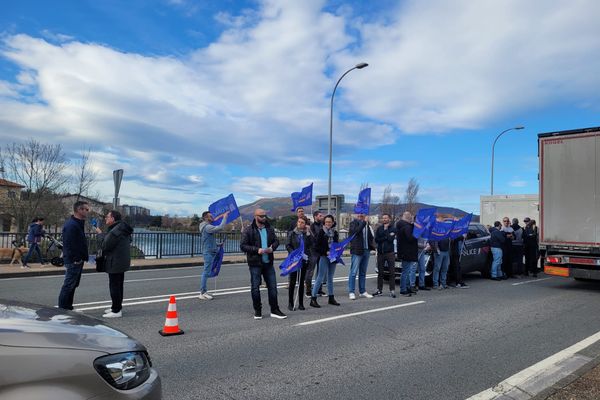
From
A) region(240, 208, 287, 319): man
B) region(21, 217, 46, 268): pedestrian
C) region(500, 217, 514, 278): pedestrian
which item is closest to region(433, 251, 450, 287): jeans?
region(500, 217, 514, 278): pedestrian

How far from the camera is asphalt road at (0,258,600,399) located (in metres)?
4.62

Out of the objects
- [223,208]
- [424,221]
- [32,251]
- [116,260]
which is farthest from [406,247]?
[32,251]

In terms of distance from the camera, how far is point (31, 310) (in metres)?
2.81

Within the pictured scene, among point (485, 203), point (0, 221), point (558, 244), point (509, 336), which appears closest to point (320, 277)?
point (509, 336)

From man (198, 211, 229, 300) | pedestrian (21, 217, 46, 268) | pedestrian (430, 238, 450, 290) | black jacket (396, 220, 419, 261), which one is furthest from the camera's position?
pedestrian (21, 217, 46, 268)

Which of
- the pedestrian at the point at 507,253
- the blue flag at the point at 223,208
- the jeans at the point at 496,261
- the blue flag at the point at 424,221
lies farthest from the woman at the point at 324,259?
the pedestrian at the point at 507,253

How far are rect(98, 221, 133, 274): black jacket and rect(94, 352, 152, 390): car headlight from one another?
5286 mm

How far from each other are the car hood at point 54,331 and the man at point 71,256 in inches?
180

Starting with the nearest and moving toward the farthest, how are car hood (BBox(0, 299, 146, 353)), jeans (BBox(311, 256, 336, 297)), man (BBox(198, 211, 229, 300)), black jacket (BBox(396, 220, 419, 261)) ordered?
car hood (BBox(0, 299, 146, 353))
jeans (BBox(311, 256, 336, 297))
man (BBox(198, 211, 229, 300))
black jacket (BBox(396, 220, 419, 261))

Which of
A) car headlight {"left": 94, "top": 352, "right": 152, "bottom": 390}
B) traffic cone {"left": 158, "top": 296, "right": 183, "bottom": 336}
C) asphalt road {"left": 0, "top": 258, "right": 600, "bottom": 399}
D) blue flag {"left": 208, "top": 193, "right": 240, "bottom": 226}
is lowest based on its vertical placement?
asphalt road {"left": 0, "top": 258, "right": 600, "bottom": 399}

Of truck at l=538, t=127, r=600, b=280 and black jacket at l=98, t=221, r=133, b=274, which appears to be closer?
black jacket at l=98, t=221, r=133, b=274

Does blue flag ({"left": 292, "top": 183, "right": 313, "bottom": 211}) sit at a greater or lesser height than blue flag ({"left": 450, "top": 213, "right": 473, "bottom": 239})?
greater

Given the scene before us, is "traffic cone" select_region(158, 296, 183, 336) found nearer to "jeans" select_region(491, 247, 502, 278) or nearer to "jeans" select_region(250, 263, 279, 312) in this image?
"jeans" select_region(250, 263, 279, 312)

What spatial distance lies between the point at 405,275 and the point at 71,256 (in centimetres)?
692
